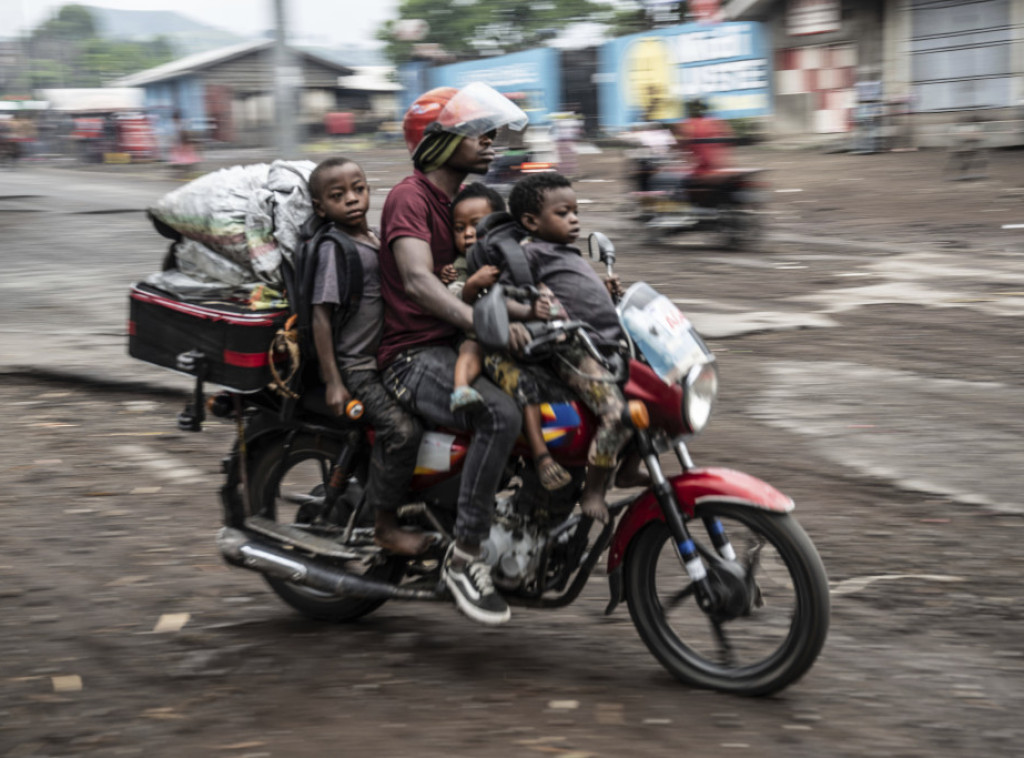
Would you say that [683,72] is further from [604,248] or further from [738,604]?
[738,604]

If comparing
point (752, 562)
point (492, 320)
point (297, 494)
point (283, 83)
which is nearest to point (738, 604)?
point (752, 562)

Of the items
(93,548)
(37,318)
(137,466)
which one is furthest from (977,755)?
(37,318)

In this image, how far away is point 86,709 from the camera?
371 centimetres

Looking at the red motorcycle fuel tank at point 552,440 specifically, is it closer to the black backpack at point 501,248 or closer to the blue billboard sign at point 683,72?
the black backpack at point 501,248

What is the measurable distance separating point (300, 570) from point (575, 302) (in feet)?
4.72

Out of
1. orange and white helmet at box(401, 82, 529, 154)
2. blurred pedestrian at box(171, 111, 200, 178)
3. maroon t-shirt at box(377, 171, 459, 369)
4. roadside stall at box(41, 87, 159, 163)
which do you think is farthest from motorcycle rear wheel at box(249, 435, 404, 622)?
roadside stall at box(41, 87, 159, 163)

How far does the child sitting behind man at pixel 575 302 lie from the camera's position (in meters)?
3.56

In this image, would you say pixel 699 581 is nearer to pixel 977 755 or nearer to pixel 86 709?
pixel 977 755

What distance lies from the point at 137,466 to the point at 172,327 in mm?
2299

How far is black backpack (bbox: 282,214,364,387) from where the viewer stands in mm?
3891

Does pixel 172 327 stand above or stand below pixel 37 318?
above

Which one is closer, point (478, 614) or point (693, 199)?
point (478, 614)

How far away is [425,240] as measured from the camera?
3.78 meters

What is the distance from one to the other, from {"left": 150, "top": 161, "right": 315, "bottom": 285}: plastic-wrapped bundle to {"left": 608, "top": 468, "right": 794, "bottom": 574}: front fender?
1489 millimetres
